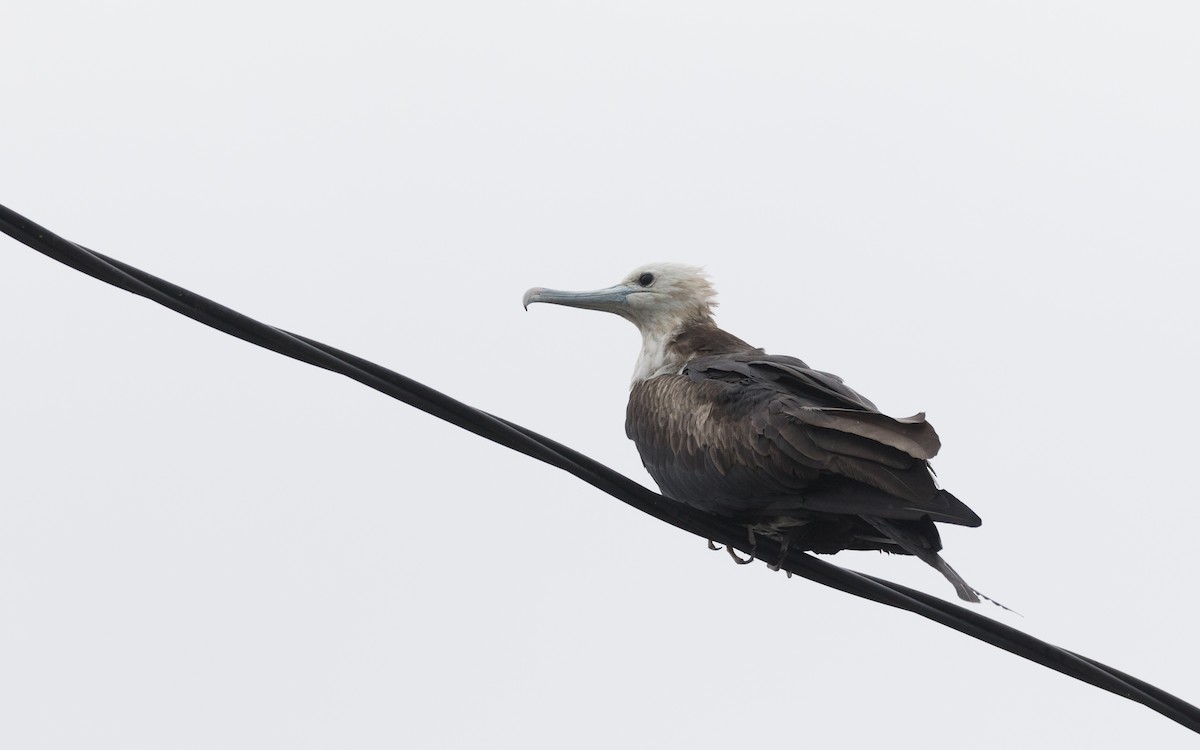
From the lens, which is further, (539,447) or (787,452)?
(787,452)

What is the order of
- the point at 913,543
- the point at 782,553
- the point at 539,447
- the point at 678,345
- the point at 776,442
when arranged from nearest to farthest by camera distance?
the point at 539,447 → the point at 913,543 → the point at 782,553 → the point at 776,442 → the point at 678,345

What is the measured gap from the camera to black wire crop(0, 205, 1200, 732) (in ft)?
14.1

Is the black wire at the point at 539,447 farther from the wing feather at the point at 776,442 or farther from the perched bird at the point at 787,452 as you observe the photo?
the wing feather at the point at 776,442

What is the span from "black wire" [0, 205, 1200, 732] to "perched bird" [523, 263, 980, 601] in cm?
32

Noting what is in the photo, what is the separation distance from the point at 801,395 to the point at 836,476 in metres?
0.48

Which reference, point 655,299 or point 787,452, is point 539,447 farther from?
point 655,299

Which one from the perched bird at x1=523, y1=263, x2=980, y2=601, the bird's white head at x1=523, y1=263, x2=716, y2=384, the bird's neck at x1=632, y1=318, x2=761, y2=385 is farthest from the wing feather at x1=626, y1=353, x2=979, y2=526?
the bird's white head at x1=523, y1=263, x2=716, y2=384

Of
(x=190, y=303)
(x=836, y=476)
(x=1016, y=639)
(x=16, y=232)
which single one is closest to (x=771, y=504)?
(x=836, y=476)

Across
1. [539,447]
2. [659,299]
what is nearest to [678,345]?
[659,299]

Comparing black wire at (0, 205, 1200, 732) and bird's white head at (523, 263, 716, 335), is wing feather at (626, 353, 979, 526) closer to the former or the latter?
black wire at (0, 205, 1200, 732)

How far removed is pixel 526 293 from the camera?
8.45 metres

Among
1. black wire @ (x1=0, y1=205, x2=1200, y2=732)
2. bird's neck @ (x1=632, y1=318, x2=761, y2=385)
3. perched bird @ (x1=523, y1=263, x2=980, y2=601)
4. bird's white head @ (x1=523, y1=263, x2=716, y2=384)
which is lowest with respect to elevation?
black wire @ (x1=0, y1=205, x2=1200, y2=732)

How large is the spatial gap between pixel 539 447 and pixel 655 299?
3.82m

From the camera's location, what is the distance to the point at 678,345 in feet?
26.9
